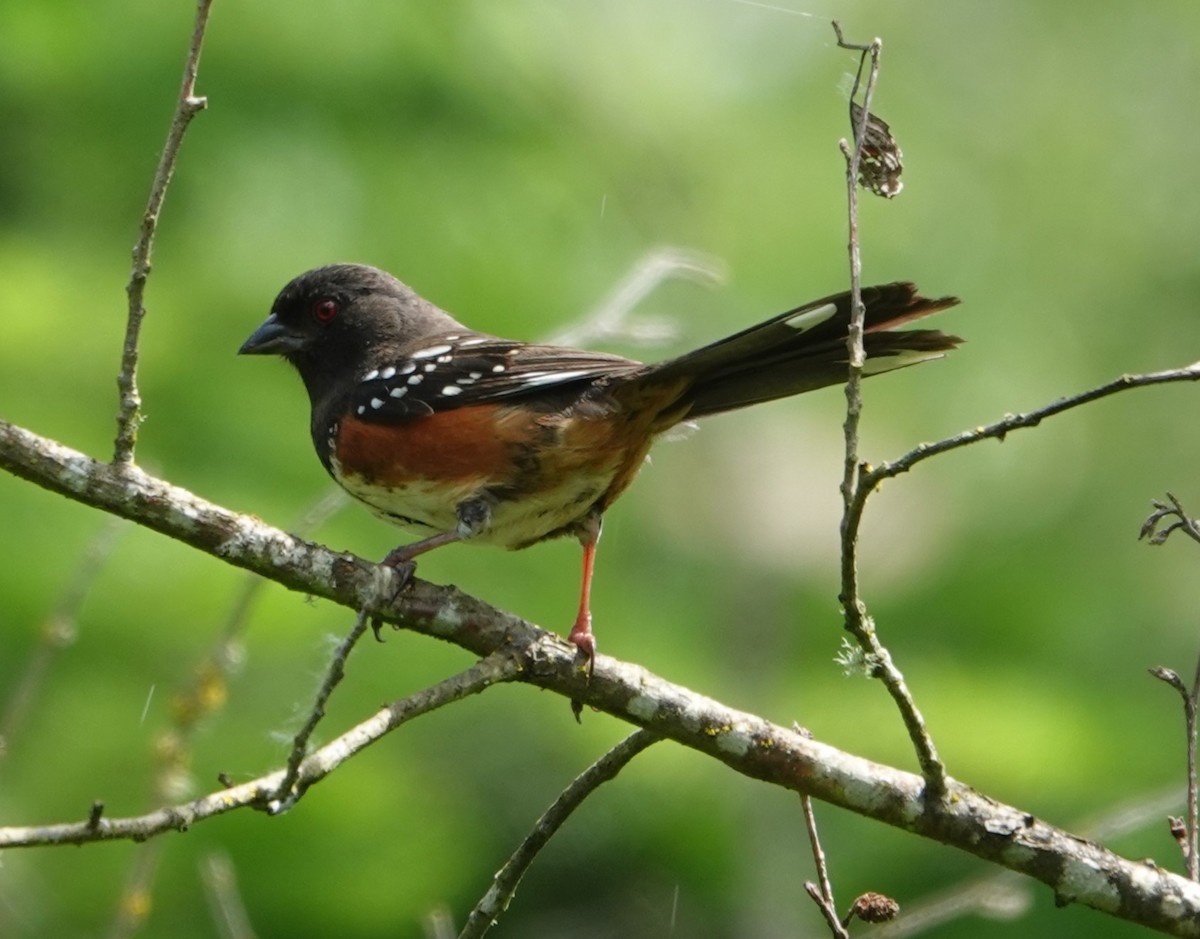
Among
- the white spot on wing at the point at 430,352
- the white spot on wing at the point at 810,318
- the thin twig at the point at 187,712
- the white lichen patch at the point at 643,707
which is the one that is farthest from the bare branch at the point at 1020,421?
the white spot on wing at the point at 430,352

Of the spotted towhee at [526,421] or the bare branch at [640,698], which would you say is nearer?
the bare branch at [640,698]

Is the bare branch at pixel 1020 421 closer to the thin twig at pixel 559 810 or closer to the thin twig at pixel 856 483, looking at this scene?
the thin twig at pixel 856 483

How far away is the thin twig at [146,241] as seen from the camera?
2.16 meters

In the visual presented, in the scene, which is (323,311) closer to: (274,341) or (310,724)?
(274,341)

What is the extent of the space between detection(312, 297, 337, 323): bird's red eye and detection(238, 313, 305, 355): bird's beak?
0.07 m

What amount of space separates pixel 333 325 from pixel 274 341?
0.16m

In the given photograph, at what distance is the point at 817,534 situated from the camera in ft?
26.5

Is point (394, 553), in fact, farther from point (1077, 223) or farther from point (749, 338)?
point (1077, 223)

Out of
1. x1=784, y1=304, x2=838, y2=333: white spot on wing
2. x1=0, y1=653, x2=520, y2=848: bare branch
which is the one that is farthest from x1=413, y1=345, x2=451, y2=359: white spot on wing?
x1=0, y1=653, x2=520, y2=848: bare branch

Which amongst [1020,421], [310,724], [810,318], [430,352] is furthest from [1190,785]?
[430,352]

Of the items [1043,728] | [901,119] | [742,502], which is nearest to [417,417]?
[1043,728]

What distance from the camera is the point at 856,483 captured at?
212 centimetres

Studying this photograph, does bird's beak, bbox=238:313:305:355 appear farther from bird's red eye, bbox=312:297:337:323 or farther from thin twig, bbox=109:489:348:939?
thin twig, bbox=109:489:348:939

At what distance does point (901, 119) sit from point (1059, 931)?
15.1 ft
